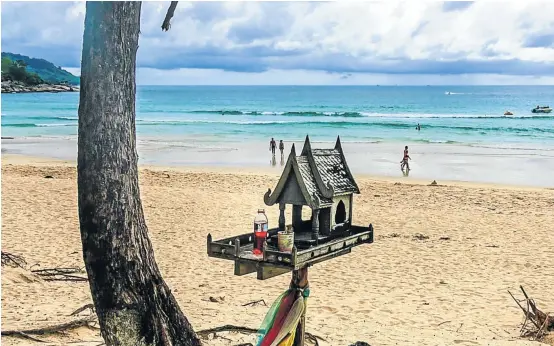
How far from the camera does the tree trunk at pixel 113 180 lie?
428 cm

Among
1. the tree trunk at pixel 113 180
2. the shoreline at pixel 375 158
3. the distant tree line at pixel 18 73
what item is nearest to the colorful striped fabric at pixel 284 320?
the tree trunk at pixel 113 180

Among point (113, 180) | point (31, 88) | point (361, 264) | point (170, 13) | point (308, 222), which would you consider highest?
point (31, 88)

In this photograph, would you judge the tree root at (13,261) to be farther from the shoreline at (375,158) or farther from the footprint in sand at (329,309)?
the shoreline at (375,158)

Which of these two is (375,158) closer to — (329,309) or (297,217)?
(329,309)

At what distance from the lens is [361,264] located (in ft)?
35.0

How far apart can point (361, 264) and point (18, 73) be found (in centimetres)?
12118

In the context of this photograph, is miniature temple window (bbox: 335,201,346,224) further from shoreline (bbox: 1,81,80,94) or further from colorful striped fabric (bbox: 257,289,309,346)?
shoreline (bbox: 1,81,80,94)

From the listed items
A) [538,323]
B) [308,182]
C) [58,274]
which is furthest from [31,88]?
[308,182]

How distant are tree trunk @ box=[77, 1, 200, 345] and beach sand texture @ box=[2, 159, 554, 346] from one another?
1.86 metres

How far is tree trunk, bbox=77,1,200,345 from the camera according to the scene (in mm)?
4281

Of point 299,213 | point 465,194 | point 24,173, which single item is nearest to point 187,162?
point 24,173

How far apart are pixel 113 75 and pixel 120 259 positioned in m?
1.21

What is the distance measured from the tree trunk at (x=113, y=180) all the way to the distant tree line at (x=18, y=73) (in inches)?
4545

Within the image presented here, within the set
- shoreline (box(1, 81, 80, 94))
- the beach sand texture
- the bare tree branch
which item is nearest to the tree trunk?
the bare tree branch
